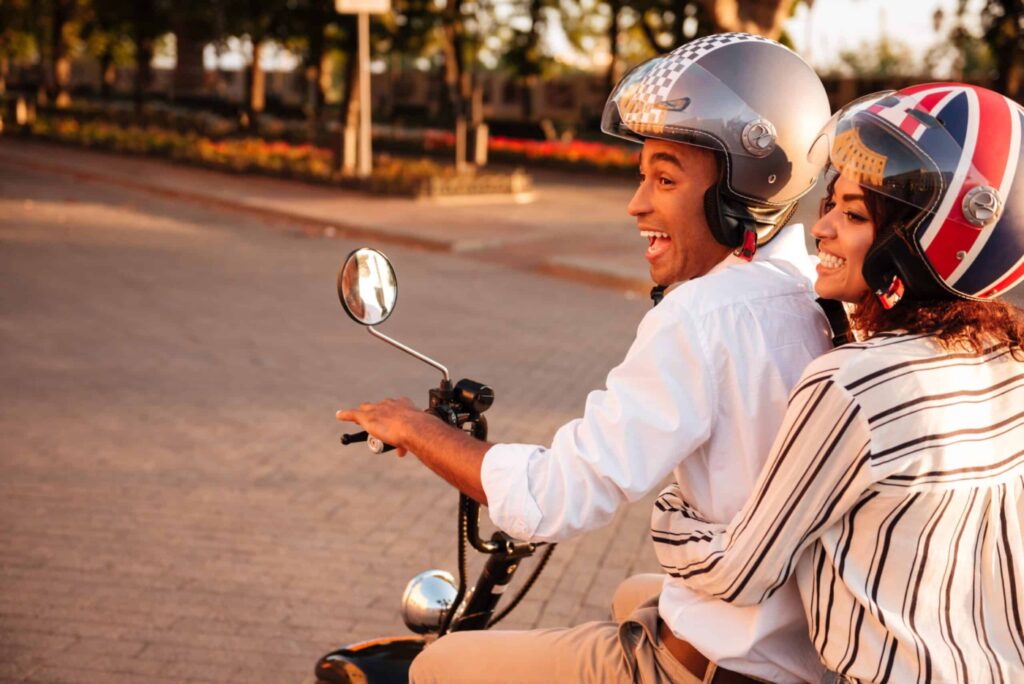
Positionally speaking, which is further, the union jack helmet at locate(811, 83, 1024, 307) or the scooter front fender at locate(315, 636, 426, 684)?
the scooter front fender at locate(315, 636, 426, 684)

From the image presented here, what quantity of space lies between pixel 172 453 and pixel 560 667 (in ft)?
15.0

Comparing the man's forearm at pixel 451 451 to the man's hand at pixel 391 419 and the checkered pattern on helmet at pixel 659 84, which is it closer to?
the man's hand at pixel 391 419

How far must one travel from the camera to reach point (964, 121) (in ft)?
6.01

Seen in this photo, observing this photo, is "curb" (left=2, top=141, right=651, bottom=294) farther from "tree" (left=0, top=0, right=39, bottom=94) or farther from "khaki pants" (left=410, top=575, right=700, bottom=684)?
"tree" (left=0, top=0, right=39, bottom=94)

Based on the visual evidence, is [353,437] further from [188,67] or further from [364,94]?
[188,67]

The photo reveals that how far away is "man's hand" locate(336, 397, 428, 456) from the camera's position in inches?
87.4

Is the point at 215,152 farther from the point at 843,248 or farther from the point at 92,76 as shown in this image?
the point at 92,76

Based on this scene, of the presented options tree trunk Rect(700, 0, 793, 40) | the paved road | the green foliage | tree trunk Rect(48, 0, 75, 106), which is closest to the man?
the paved road

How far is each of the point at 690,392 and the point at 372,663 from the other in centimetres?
118

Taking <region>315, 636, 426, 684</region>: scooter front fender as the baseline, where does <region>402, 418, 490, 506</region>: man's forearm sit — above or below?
above


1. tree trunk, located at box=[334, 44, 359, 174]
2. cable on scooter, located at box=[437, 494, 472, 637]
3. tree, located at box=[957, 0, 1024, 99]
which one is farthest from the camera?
tree, located at box=[957, 0, 1024, 99]

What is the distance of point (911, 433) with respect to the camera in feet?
5.59

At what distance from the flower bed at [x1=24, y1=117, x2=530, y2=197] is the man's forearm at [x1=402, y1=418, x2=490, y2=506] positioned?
17.2 m

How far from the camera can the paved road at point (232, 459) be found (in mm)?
4320
